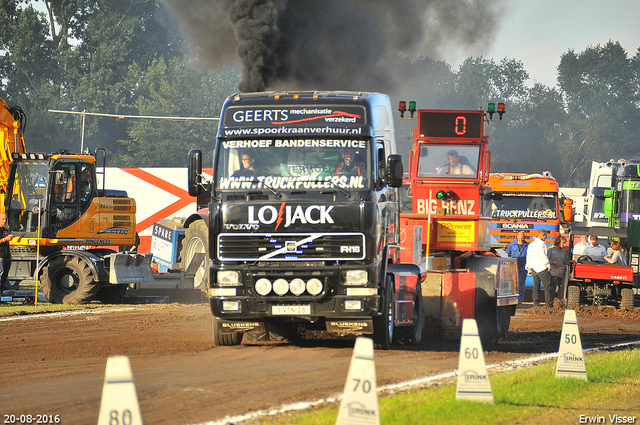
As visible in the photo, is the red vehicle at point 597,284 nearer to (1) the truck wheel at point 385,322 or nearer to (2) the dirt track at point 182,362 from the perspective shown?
(2) the dirt track at point 182,362

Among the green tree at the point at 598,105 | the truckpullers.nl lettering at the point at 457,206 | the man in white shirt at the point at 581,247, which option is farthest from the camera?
the green tree at the point at 598,105

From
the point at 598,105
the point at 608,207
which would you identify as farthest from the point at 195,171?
the point at 598,105

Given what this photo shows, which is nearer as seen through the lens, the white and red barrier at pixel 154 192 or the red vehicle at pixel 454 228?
the red vehicle at pixel 454 228

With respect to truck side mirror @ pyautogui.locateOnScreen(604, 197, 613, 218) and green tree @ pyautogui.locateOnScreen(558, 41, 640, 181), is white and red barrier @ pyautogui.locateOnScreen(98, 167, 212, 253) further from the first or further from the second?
green tree @ pyautogui.locateOnScreen(558, 41, 640, 181)

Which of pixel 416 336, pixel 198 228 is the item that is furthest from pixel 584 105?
pixel 416 336

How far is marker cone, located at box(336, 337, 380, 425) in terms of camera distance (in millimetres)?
5481

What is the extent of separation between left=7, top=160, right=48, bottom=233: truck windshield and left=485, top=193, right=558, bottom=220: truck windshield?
12.7 meters

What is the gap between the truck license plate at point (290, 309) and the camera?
1091 centimetres

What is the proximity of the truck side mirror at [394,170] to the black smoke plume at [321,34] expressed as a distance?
35.6 feet

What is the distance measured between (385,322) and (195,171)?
3365 millimetres

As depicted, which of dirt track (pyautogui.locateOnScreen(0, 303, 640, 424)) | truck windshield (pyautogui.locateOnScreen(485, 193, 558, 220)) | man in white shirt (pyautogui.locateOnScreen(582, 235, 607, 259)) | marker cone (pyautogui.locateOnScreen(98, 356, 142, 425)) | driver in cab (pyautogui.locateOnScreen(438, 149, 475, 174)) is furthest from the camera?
truck windshield (pyautogui.locateOnScreen(485, 193, 558, 220))

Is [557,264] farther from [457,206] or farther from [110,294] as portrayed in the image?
[110,294]

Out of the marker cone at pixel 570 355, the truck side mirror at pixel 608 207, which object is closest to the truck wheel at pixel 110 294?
the marker cone at pixel 570 355

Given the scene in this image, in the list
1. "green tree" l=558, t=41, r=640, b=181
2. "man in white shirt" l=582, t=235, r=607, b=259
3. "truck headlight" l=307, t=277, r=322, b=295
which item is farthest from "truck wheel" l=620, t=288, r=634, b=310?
"green tree" l=558, t=41, r=640, b=181
